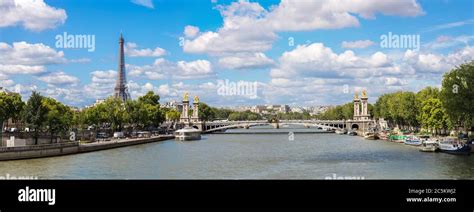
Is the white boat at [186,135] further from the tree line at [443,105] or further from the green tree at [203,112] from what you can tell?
the green tree at [203,112]

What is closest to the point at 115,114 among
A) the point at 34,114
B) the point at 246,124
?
the point at 34,114

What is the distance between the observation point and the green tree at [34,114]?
128ft

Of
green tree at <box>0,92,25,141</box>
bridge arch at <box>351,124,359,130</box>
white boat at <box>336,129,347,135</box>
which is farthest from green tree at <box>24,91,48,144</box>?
bridge arch at <box>351,124,359,130</box>

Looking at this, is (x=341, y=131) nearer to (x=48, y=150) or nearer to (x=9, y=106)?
(x=9, y=106)

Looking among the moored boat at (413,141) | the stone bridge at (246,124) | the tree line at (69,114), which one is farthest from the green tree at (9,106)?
the stone bridge at (246,124)

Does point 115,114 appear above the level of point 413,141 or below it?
above

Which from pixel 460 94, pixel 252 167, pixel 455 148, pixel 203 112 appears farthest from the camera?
pixel 203 112

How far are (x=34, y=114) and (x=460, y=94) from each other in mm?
28711

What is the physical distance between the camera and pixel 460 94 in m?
37.7

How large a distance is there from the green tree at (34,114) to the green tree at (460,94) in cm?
2775
